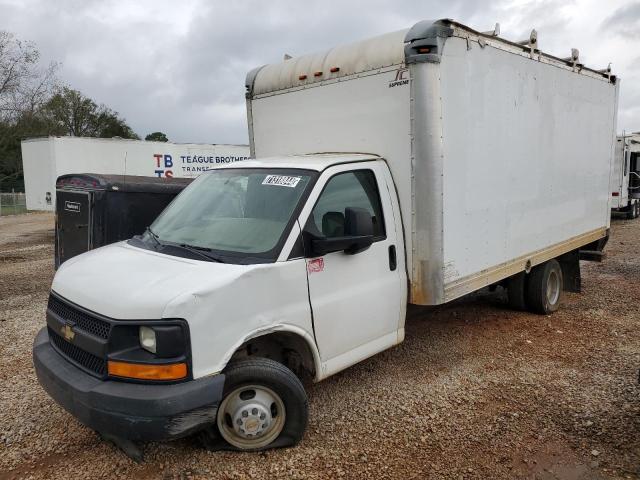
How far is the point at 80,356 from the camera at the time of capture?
341 cm

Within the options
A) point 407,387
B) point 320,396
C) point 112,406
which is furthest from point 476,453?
point 112,406

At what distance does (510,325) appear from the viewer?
6484mm

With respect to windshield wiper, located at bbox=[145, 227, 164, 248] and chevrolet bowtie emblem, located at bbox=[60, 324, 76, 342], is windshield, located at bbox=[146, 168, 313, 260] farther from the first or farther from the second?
chevrolet bowtie emblem, located at bbox=[60, 324, 76, 342]

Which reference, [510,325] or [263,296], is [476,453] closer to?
[263,296]

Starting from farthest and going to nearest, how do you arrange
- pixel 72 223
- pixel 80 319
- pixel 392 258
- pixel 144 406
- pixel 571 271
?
pixel 571 271
pixel 72 223
pixel 392 258
pixel 80 319
pixel 144 406

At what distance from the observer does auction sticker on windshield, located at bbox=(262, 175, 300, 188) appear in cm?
396

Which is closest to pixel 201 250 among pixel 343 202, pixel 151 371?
pixel 151 371

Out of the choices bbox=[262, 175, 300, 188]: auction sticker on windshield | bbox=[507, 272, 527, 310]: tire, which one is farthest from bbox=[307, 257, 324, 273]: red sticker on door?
bbox=[507, 272, 527, 310]: tire

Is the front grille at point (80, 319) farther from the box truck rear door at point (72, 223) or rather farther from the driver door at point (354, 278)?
the box truck rear door at point (72, 223)

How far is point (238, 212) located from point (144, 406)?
1.57m

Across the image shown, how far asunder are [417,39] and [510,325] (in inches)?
150

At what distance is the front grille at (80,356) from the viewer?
3224 millimetres

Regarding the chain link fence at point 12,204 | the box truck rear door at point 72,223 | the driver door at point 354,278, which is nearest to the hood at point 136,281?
the driver door at point 354,278

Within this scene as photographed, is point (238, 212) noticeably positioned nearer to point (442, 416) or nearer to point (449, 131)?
point (449, 131)
